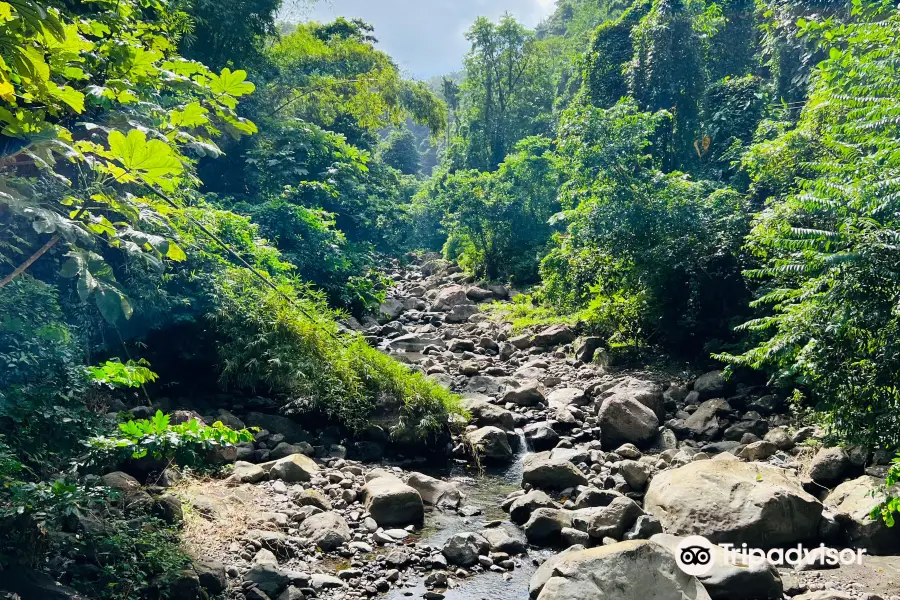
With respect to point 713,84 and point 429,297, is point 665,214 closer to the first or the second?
point 713,84

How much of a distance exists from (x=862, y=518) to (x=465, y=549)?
3.61 metres

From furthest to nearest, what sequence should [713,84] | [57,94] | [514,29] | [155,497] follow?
[514,29] → [713,84] → [155,497] → [57,94]

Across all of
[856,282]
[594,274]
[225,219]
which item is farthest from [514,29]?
[856,282]

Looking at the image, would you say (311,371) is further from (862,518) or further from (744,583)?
(862,518)

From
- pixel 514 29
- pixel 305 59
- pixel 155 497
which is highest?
pixel 514 29

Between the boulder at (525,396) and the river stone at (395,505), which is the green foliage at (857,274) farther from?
the river stone at (395,505)

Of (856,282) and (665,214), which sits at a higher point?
(665,214)

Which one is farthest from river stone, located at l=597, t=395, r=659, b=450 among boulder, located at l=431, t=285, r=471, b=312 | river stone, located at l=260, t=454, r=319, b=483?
boulder, located at l=431, t=285, r=471, b=312

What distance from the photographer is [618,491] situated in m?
7.56

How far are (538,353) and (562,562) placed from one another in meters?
9.96

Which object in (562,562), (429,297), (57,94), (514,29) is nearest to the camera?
(57,94)

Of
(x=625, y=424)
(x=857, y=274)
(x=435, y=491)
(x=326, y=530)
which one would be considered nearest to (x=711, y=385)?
(x=625, y=424)

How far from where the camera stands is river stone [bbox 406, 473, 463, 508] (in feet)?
25.2

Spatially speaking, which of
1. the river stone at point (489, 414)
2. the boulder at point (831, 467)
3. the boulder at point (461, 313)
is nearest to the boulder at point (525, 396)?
the river stone at point (489, 414)
